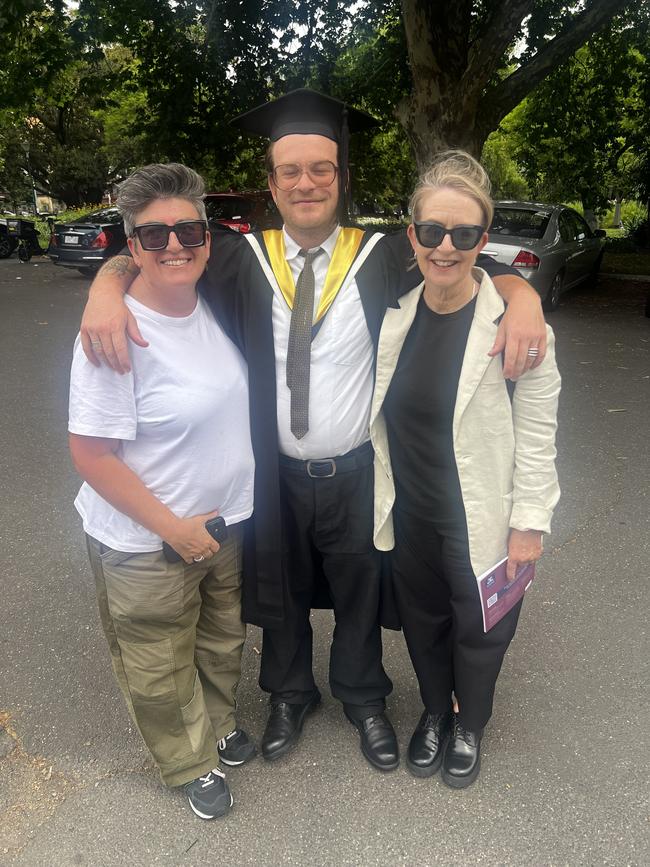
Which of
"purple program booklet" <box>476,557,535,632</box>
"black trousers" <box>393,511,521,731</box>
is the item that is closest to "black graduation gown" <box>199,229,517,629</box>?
"black trousers" <box>393,511,521,731</box>

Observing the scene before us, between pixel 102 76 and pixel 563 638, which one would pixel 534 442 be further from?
pixel 102 76

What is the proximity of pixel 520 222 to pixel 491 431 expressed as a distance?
896 centimetres

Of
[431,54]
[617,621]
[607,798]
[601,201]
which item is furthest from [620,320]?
[601,201]

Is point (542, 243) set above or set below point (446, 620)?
above

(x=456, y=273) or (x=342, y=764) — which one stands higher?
(x=456, y=273)

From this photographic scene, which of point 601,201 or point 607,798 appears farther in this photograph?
point 601,201

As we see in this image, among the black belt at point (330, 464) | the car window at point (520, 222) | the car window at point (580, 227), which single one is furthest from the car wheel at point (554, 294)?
the black belt at point (330, 464)

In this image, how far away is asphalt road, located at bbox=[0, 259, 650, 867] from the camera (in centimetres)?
205

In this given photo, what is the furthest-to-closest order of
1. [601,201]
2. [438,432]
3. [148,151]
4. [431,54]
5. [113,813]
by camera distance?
[601,201], [148,151], [431,54], [113,813], [438,432]

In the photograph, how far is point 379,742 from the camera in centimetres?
238

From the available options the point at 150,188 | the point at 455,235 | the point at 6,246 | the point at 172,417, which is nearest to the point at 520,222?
the point at 455,235

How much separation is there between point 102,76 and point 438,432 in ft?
44.6

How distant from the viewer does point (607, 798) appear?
7.18 ft

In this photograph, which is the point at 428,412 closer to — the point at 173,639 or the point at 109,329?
the point at 109,329
